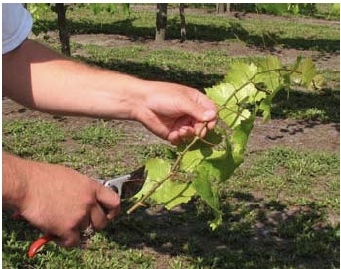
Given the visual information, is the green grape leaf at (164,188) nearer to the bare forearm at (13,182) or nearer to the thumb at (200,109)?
the thumb at (200,109)

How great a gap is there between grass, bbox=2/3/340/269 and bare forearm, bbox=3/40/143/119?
219 mm

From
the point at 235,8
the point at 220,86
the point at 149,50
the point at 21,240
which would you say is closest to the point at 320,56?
the point at 149,50

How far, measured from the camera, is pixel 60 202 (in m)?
1.39

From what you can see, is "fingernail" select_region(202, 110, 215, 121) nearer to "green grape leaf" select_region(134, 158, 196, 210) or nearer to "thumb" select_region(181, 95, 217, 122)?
Answer: "thumb" select_region(181, 95, 217, 122)

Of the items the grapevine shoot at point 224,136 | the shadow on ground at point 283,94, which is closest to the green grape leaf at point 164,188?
the grapevine shoot at point 224,136

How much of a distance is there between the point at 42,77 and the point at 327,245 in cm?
294

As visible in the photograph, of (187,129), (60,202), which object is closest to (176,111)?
(187,129)

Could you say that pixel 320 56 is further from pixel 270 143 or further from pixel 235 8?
pixel 235 8

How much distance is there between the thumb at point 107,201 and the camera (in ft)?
4.90

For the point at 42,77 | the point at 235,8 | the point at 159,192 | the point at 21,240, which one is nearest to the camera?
the point at 159,192

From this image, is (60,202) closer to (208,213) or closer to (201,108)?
(201,108)

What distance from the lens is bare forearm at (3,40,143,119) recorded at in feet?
6.21

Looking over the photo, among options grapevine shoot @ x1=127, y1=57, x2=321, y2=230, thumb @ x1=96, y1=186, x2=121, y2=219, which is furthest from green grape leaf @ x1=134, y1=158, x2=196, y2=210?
thumb @ x1=96, y1=186, x2=121, y2=219

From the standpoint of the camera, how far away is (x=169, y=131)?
183cm
